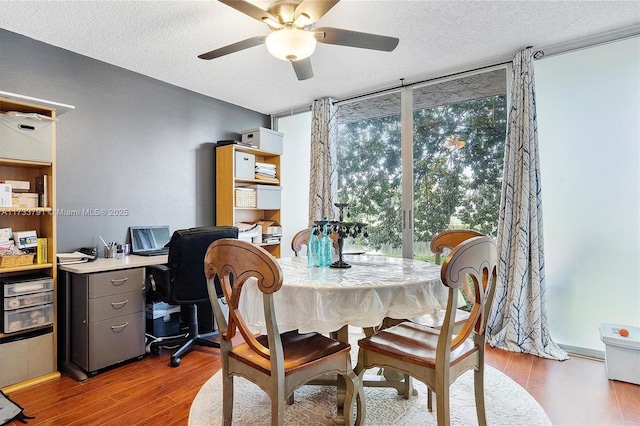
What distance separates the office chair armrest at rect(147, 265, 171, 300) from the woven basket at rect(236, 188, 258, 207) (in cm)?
135

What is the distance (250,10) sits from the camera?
178 centimetres

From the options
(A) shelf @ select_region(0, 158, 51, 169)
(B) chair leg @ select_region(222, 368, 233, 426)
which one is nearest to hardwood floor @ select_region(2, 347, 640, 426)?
(B) chair leg @ select_region(222, 368, 233, 426)

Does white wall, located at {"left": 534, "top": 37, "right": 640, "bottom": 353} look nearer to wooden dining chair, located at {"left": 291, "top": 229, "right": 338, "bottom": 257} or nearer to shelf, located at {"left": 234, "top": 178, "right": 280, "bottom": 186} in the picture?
wooden dining chair, located at {"left": 291, "top": 229, "right": 338, "bottom": 257}

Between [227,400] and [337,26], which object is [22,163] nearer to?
[227,400]

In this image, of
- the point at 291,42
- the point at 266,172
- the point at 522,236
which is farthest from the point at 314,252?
the point at 266,172

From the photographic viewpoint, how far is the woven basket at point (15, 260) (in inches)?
85.2

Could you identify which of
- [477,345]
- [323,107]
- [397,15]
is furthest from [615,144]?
[323,107]

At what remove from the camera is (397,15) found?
7.50ft

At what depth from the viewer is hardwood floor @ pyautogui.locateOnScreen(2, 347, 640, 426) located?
1.85 meters

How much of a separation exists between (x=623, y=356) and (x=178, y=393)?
2.86 meters

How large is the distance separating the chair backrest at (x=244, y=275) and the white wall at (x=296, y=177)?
2.94 meters

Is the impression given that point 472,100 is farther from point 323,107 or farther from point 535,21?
point 323,107

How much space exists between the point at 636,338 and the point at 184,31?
368cm

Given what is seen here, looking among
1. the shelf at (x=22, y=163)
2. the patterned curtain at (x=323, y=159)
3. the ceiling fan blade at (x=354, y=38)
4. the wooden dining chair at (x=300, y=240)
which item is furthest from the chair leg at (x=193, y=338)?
the ceiling fan blade at (x=354, y=38)
